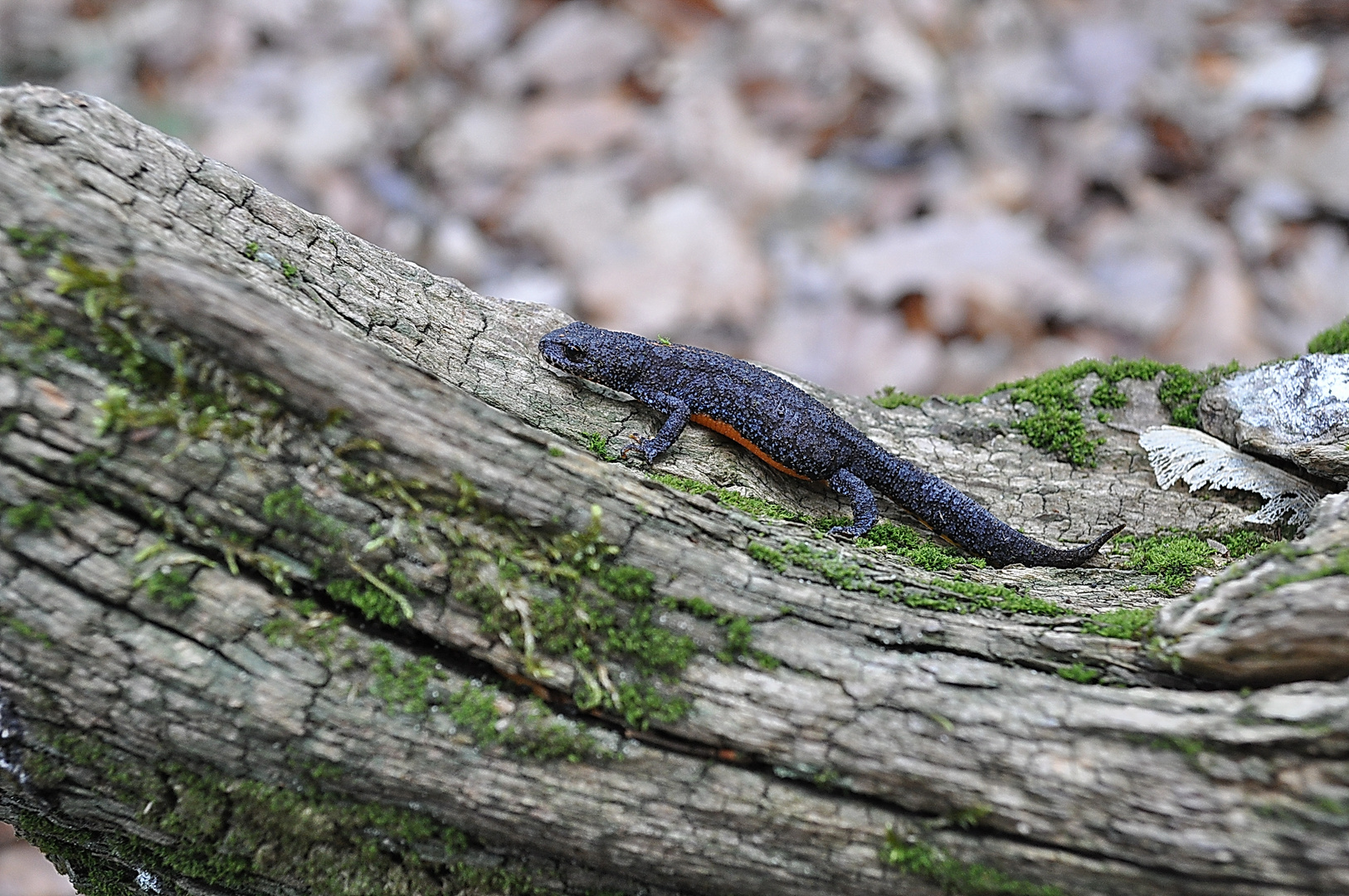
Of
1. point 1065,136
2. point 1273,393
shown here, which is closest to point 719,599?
point 1273,393

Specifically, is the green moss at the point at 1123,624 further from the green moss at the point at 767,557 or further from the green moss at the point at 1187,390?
the green moss at the point at 1187,390

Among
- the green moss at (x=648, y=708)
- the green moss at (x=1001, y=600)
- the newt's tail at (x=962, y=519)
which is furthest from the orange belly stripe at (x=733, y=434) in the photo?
the green moss at (x=648, y=708)

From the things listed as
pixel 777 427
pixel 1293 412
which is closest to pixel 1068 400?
pixel 1293 412

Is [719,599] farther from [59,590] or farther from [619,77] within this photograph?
[619,77]

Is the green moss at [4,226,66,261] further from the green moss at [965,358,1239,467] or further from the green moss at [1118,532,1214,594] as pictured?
the green moss at [965,358,1239,467]

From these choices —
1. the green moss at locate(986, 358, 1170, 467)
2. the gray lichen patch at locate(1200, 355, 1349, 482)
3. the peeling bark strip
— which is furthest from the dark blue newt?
the peeling bark strip
